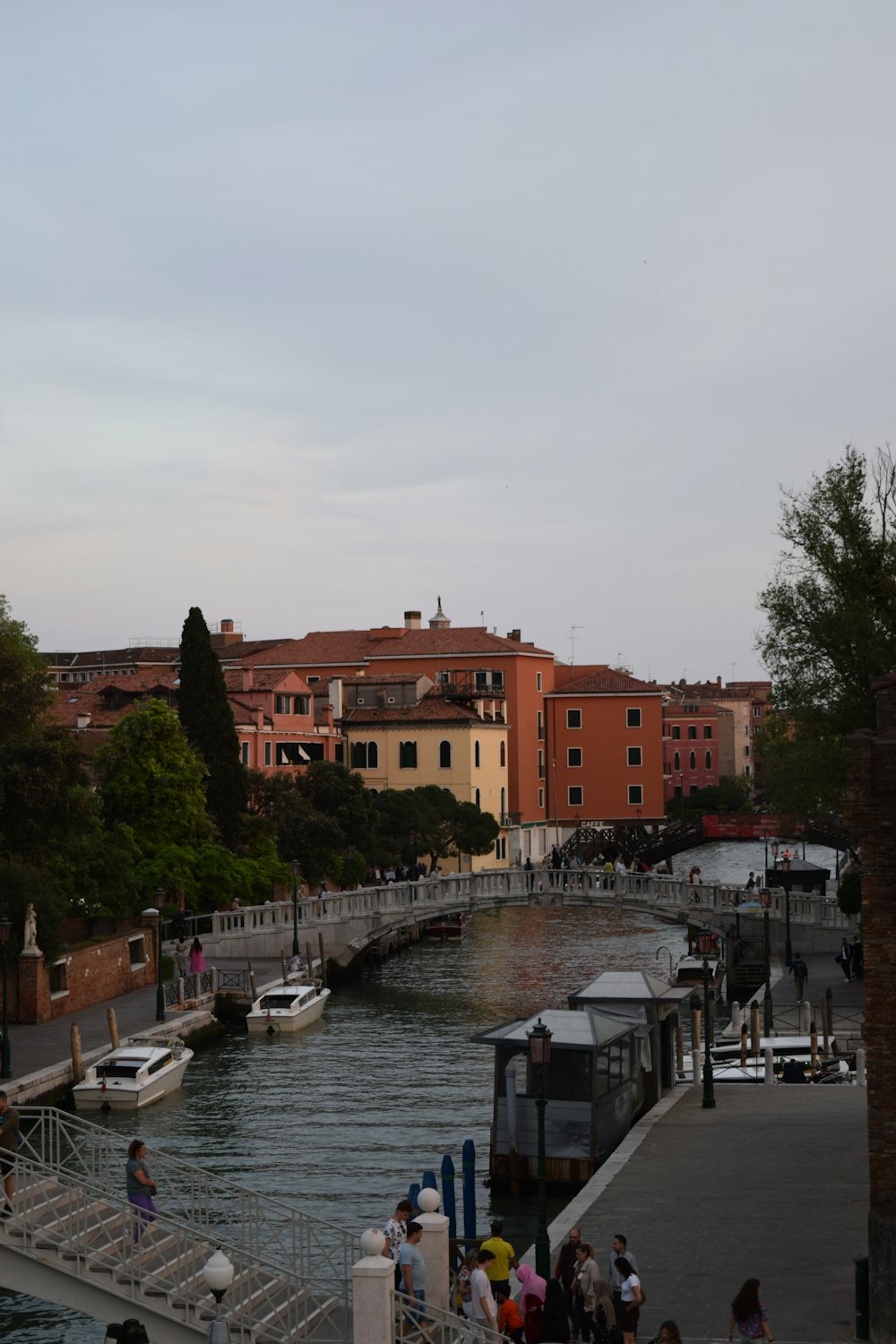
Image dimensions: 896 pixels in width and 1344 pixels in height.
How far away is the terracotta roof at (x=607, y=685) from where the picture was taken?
89250 mm

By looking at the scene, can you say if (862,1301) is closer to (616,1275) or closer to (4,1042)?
(616,1275)

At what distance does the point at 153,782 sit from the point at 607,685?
144 ft

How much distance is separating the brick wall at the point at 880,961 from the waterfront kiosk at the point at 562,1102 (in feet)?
32.3

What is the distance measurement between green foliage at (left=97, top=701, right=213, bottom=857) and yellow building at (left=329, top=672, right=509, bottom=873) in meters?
28.9

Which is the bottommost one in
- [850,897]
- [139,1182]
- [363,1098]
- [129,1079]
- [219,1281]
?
[363,1098]

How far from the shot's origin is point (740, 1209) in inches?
751

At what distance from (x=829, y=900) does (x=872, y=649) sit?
13207 millimetres

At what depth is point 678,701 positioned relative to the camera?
164m

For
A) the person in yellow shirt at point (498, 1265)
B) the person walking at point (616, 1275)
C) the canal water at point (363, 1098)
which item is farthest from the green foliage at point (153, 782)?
the person walking at point (616, 1275)

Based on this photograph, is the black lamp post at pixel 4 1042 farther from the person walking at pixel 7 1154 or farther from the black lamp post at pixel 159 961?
the person walking at pixel 7 1154

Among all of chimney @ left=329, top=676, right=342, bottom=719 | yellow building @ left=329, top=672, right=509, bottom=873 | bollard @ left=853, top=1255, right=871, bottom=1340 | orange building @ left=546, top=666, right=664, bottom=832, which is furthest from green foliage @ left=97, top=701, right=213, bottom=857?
orange building @ left=546, top=666, right=664, bottom=832

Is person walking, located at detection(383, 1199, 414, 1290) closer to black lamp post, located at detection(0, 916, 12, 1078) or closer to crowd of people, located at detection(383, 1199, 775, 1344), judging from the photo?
crowd of people, located at detection(383, 1199, 775, 1344)

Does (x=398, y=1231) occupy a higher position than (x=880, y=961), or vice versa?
(x=880, y=961)

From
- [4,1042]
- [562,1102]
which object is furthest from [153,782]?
[562,1102]
